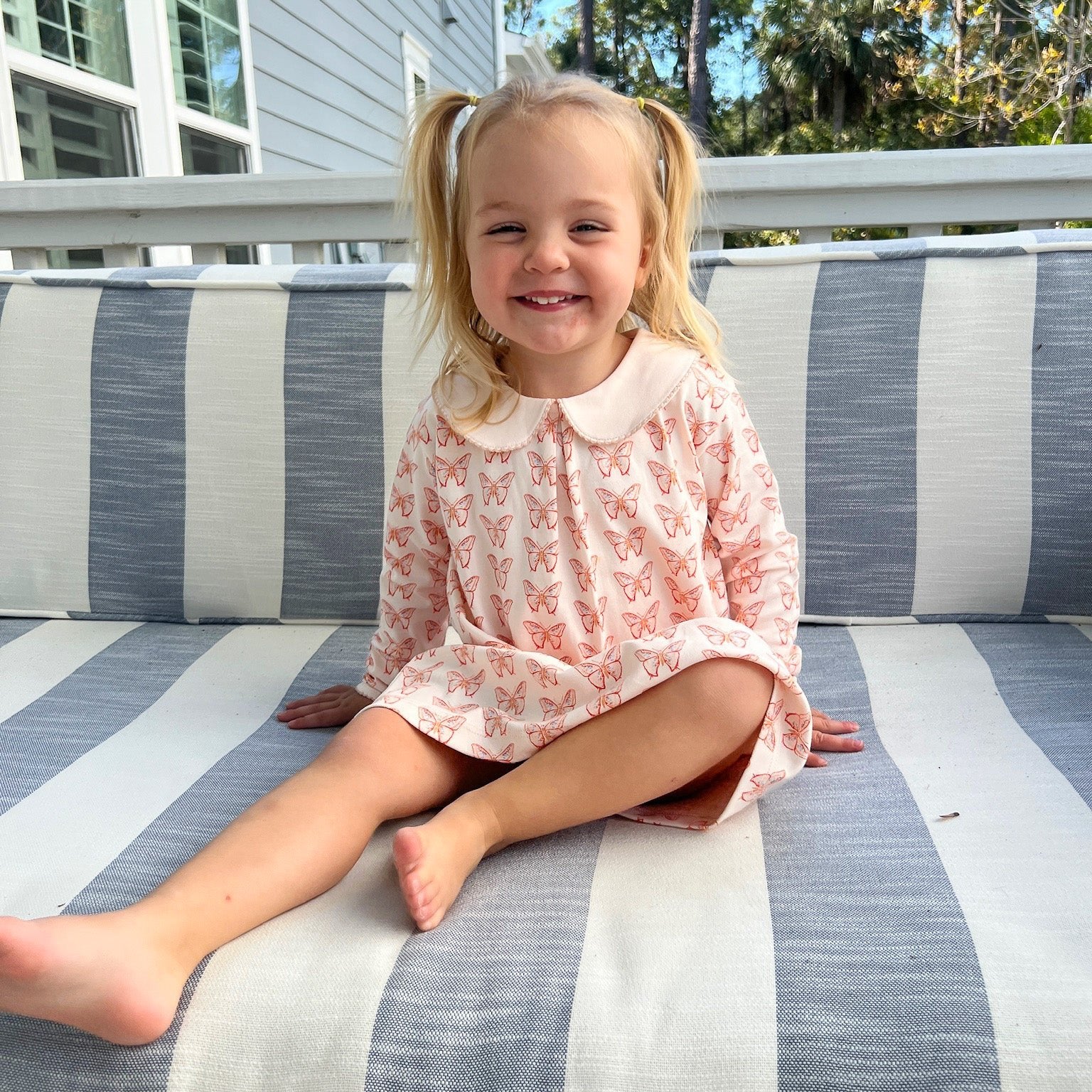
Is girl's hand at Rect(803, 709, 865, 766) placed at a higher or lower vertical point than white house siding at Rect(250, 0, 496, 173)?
lower

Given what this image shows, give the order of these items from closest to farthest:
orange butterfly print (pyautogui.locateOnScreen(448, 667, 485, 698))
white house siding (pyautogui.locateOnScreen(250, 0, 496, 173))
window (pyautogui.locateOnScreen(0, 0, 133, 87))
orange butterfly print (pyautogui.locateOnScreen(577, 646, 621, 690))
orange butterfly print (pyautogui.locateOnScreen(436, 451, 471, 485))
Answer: orange butterfly print (pyautogui.locateOnScreen(577, 646, 621, 690)), orange butterfly print (pyautogui.locateOnScreen(448, 667, 485, 698)), orange butterfly print (pyautogui.locateOnScreen(436, 451, 471, 485)), window (pyautogui.locateOnScreen(0, 0, 133, 87)), white house siding (pyautogui.locateOnScreen(250, 0, 496, 173))

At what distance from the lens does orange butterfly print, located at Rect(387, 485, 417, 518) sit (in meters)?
1.38

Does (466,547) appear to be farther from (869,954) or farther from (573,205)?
(869,954)

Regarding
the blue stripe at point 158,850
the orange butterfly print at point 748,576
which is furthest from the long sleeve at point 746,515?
the blue stripe at point 158,850

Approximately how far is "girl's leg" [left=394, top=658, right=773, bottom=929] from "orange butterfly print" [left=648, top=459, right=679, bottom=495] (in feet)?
0.95

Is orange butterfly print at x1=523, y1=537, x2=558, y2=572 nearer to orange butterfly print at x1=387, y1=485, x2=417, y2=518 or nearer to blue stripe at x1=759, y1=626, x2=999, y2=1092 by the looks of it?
orange butterfly print at x1=387, y1=485, x2=417, y2=518

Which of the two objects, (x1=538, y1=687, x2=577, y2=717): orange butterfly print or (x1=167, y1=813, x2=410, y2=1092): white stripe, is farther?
(x1=538, y1=687, x2=577, y2=717): orange butterfly print

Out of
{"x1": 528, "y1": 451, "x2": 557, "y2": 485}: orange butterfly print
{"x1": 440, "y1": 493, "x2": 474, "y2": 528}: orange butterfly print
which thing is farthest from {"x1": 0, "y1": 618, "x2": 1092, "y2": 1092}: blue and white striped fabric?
{"x1": 528, "y1": 451, "x2": 557, "y2": 485}: orange butterfly print

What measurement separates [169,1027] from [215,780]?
39cm

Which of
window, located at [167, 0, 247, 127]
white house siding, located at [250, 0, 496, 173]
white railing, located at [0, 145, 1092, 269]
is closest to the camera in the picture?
white railing, located at [0, 145, 1092, 269]

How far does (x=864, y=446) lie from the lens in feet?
5.07

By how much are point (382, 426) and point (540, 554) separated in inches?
19.4

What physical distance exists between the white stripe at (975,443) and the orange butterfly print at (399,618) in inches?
29.5

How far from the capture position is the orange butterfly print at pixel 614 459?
50.3 inches
